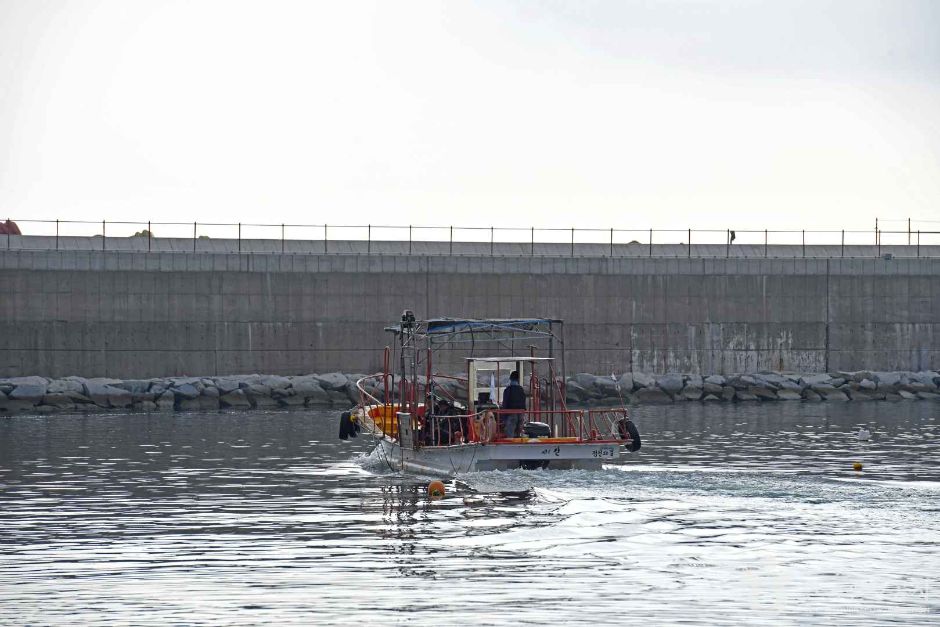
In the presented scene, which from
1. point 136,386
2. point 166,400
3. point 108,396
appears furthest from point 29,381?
point 166,400

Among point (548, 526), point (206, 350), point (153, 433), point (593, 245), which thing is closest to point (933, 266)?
point (593, 245)

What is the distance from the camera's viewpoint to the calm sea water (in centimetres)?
1616

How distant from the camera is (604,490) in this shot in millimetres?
25625

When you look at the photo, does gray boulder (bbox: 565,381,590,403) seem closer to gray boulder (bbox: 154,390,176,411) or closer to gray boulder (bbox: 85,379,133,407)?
gray boulder (bbox: 154,390,176,411)

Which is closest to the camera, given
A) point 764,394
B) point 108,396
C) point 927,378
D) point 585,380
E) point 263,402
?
point 108,396

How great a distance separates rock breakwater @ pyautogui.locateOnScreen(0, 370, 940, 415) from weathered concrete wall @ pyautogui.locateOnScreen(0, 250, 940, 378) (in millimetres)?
1155

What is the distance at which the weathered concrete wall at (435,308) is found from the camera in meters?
56.8

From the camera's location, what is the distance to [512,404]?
29266mm

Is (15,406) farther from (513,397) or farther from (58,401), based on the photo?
(513,397)

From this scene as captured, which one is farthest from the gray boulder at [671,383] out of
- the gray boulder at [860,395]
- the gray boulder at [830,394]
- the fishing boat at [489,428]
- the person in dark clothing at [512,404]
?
the person in dark clothing at [512,404]

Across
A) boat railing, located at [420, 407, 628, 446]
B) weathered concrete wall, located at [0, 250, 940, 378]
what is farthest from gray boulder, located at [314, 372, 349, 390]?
boat railing, located at [420, 407, 628, 446]

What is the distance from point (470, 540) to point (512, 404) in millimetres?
8533

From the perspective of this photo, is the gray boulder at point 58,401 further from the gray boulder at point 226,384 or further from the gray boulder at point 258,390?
the gray boulder at point 258,390

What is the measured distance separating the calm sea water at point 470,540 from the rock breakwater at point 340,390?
18686mm
